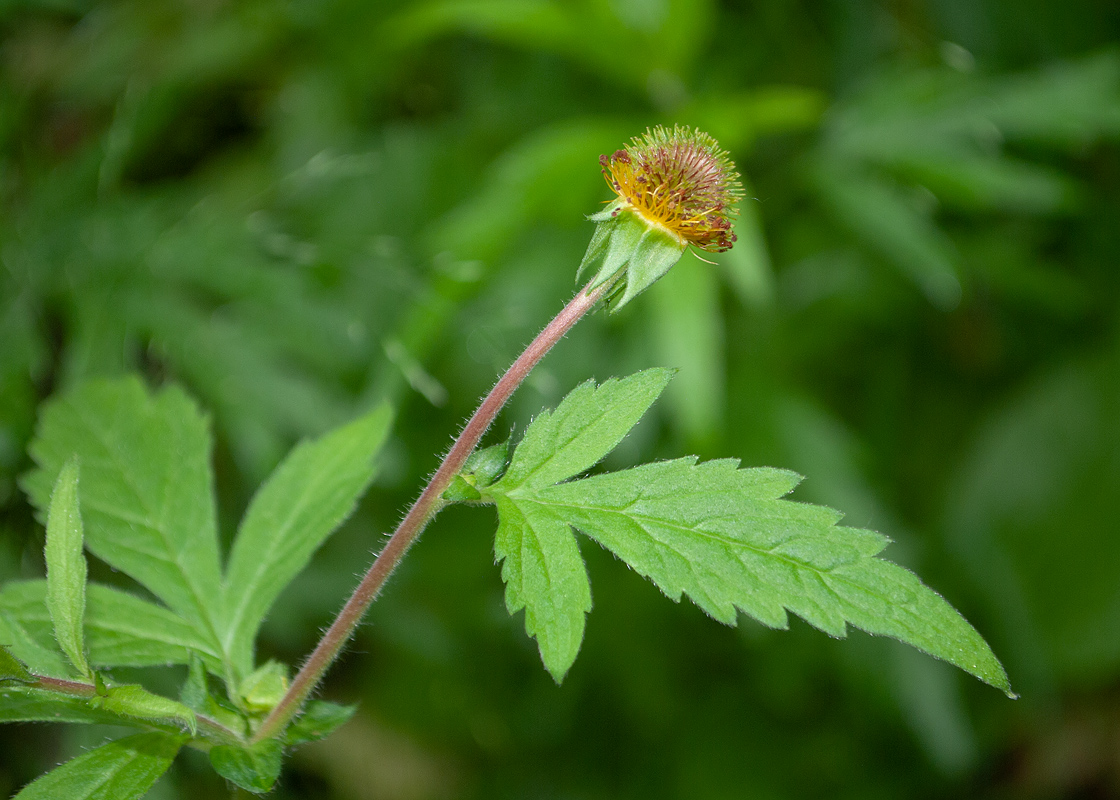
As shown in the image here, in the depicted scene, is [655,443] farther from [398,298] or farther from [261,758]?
[261,758]

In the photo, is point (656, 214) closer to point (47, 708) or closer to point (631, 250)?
point (631, 250)

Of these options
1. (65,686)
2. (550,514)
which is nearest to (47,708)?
(65,686)

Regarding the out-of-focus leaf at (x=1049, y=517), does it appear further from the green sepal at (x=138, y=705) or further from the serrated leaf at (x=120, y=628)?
the green sepal at (x=138, y=705)

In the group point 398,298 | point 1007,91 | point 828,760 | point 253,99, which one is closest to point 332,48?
point 253,99

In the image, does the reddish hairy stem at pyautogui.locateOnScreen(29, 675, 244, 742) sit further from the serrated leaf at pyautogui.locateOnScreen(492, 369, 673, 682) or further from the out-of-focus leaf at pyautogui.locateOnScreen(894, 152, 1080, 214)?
the out-of-focus leaf at pyautogui.locateOnScreen(894, 152, 1080, 214)

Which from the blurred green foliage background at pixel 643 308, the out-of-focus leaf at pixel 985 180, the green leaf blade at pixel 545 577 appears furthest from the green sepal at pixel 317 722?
the out-of-focus leaf at pixel 985 180

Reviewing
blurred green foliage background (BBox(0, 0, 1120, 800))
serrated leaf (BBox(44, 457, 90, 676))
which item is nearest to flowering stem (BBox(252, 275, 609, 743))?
serrated leaf (BBox(44, 457, 90, 676))
